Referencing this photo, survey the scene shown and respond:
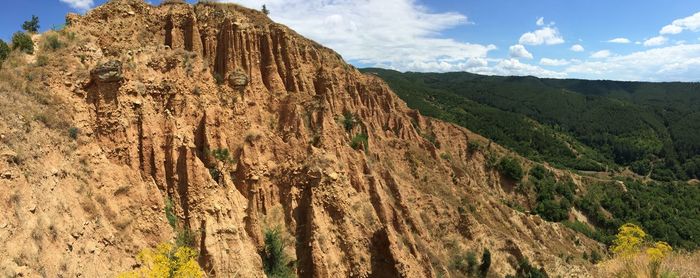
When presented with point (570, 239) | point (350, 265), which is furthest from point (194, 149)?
point (570, 239)

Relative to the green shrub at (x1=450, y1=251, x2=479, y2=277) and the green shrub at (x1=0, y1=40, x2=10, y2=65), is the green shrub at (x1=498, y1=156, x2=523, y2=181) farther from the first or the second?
the green shrub at (x1=0, y1=40, x2=10, y2=65)

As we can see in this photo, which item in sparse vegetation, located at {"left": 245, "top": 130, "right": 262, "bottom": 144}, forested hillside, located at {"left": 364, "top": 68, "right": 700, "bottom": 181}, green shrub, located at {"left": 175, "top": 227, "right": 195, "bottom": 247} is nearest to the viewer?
green shrub, located at {"left": 175, "top": 227, "right": 195, "bottom": 247}

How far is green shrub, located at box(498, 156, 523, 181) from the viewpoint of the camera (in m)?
73.1

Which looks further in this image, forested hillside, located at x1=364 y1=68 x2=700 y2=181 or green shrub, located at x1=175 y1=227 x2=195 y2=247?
forested hillside, located at x1=364 y1=68 x2=700 y2=181

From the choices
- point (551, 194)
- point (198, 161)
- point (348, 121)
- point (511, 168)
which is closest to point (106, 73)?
point (198, 161)

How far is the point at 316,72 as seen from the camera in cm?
3997

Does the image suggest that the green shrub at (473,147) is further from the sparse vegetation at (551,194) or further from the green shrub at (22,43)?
the green shrub at (22,43)

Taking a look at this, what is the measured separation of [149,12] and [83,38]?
5816 millimetres

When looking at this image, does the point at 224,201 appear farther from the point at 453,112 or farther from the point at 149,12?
the point at 453,112

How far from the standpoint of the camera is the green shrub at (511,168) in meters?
73.1

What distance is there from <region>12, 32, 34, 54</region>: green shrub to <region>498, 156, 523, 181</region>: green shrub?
66575 millimetres

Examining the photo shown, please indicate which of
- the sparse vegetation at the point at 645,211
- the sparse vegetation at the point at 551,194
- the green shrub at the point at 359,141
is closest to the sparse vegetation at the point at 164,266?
the green shrub at the point at 359,141

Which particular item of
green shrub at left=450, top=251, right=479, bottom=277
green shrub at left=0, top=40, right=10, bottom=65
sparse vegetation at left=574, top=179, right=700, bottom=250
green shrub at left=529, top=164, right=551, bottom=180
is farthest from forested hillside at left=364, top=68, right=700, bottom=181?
green shrub at left=0, top=40, right=10, bottom=65

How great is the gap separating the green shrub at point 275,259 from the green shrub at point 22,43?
16.5 meters
